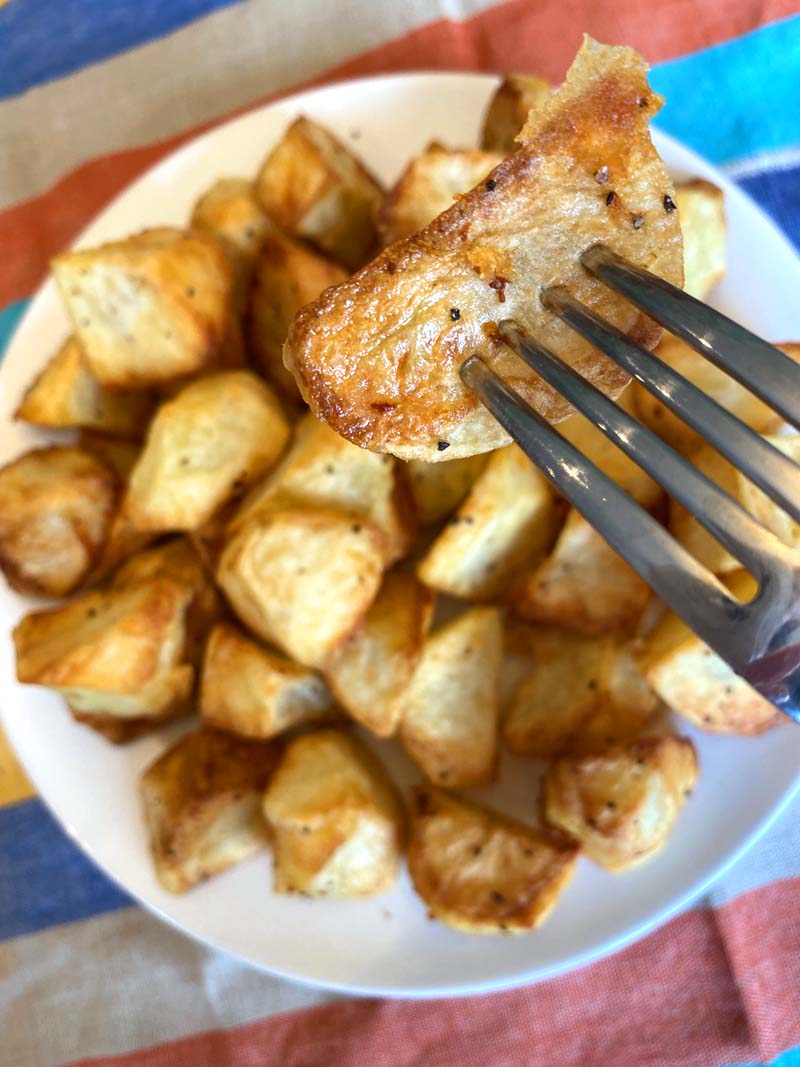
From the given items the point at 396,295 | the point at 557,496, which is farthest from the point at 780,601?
the point at 557,496

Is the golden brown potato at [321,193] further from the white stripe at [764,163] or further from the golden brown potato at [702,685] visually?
the golden brown potato at [702,685]

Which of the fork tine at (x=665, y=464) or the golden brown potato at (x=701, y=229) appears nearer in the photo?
the fork tine at (x=665, y=464)

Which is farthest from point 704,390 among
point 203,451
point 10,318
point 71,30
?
point 71,30

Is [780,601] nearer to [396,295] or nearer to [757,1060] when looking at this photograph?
[396,295]

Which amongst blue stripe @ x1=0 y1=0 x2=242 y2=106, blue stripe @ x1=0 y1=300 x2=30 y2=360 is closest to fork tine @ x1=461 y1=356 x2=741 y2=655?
blue stripe @ x1=0 y1=300 x2=30 y2=360

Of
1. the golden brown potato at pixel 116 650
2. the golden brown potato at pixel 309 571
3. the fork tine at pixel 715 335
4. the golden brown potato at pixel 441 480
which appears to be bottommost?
the golden brown potato at pixel 116 650

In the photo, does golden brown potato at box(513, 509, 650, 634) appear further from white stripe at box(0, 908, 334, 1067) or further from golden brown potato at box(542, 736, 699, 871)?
white stripe at box(0, 908, 334, 1067)

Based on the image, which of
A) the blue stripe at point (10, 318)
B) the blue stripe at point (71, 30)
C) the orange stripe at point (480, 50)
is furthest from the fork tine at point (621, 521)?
the blue stripe at point (71, 30)
